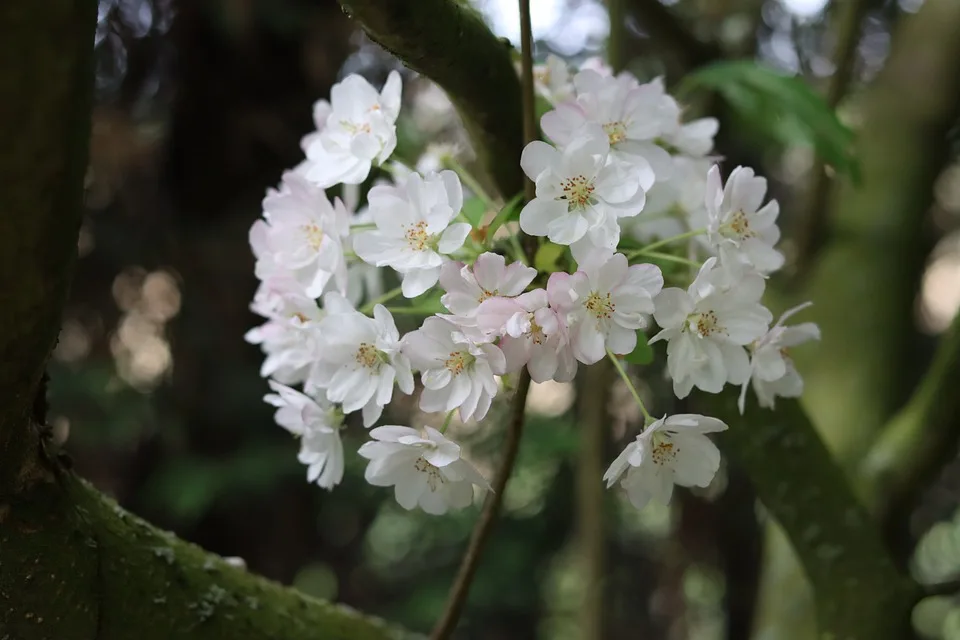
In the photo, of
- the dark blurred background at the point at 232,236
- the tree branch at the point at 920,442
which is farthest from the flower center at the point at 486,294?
the dark blurred background at the point at 232,236

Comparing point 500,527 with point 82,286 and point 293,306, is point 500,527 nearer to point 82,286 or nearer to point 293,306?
point 82,286

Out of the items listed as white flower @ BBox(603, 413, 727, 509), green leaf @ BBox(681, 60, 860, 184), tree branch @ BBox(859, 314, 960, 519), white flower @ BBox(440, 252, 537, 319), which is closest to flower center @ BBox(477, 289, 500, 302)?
white flower @ BBox(440, 252, 537, 319)

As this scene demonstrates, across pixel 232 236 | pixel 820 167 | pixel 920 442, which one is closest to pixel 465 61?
pixel 920 442

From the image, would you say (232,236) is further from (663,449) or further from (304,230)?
(663,449)

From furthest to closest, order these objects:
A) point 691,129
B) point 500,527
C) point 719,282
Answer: point 500,527 → point 691,129 → point 719,282

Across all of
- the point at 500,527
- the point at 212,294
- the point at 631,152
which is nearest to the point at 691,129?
the point at 631,152

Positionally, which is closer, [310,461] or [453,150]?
[310,461]

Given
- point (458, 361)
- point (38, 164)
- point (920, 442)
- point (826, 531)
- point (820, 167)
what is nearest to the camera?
point (38, 164)
